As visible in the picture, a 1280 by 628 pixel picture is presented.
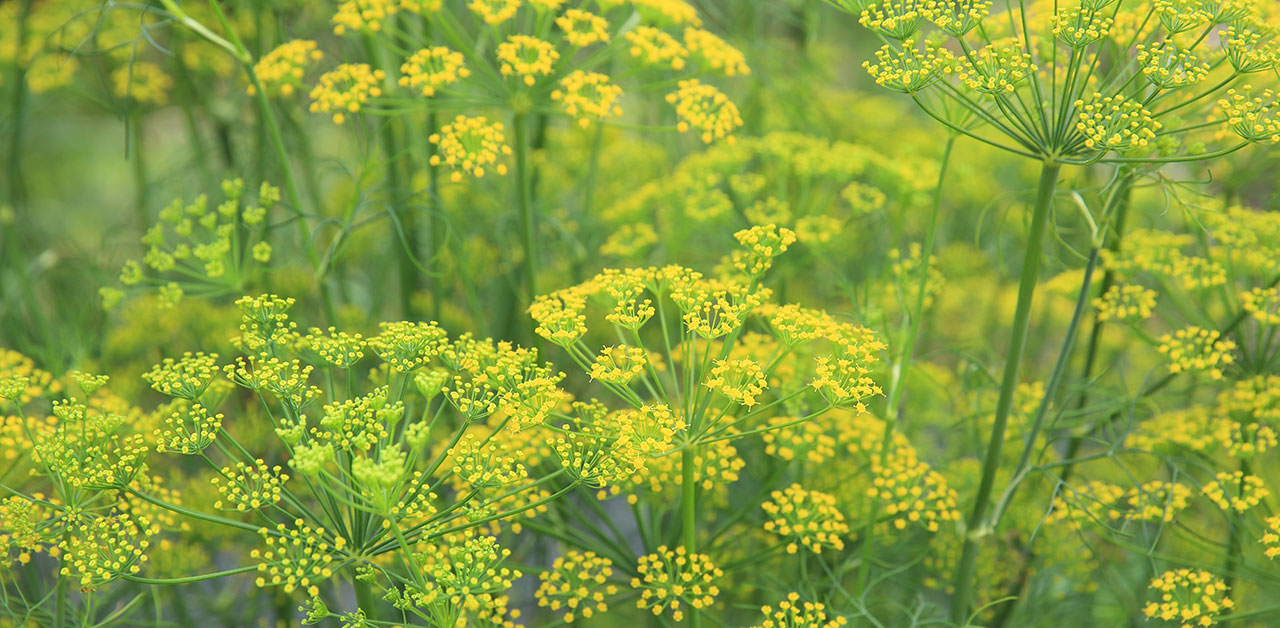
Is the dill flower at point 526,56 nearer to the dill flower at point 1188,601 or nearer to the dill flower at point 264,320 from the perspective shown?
the dill flower at point 264,320

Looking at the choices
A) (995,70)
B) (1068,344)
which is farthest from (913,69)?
(1068,344)

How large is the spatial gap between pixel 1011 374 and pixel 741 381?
1.84 feet

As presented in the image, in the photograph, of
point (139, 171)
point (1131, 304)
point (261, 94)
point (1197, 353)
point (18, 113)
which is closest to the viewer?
point (261, 94)

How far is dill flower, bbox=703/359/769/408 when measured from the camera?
5.38 feet

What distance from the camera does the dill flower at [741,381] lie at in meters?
1.64

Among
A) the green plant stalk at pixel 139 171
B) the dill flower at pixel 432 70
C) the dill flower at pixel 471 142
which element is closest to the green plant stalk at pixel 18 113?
the green plant stalk at pixel 139 171

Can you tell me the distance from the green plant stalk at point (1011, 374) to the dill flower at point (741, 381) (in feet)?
1.75

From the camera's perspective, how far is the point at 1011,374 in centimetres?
191

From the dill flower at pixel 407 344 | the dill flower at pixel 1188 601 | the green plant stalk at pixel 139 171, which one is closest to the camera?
the dill flower at pixel 407 344

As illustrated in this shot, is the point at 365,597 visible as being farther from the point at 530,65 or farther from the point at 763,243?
the point at 530,65

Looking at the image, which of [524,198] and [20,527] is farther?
[524,198]

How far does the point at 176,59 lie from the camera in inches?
115

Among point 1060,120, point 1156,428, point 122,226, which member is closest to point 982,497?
point 1156,428

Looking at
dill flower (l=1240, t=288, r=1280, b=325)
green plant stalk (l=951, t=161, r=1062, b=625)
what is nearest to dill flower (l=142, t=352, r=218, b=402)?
green plant stalk (l=951, t=161, r=1062, b=625)
